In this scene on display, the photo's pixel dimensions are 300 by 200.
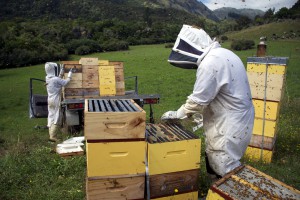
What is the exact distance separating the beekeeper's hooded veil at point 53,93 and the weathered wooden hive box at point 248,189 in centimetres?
714

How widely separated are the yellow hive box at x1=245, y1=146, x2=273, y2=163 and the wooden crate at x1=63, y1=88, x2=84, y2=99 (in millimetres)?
5264

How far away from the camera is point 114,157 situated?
2.88 metres

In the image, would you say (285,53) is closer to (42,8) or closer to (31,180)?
(31,180)

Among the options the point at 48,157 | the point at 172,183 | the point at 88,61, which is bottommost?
the point at 48,157

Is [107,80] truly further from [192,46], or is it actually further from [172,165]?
[172,165]

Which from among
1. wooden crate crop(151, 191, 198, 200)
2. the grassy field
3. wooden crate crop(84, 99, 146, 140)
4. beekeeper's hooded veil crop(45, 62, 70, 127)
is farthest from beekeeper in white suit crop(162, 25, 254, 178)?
beekeeper's hooded veil crop(45, 62, 70, 127)

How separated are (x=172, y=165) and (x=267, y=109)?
3320mm

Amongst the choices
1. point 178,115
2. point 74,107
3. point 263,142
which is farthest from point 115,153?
point 74,107

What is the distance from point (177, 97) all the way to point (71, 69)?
9.16m

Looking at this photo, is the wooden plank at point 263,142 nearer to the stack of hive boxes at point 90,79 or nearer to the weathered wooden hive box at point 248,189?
the weathered wooden hive box at point 248,189

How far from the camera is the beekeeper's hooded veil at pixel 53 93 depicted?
8758mm

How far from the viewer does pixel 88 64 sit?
873cm

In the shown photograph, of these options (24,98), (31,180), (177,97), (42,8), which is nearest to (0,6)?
(42,8)

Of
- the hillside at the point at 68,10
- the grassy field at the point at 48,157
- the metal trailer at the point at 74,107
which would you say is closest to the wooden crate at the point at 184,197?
the grassy field at the point at 48,157
